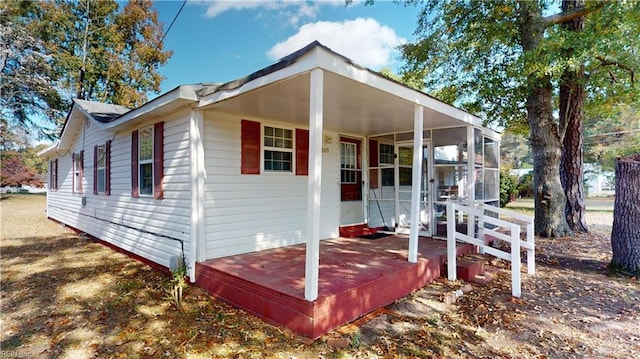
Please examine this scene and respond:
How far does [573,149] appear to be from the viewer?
8094 mm

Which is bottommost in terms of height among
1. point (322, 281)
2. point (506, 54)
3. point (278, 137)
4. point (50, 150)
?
point (322, 281)

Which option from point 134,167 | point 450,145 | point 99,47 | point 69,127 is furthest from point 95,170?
point 99,47

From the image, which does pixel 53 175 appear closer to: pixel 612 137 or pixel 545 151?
pixel 545 151

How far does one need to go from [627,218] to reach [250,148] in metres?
5.99

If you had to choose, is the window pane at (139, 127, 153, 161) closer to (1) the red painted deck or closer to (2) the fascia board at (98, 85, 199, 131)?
(2) the fascia board at (98, 85, 199, 131)

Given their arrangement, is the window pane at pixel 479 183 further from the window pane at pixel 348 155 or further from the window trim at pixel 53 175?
the window trim at pixel 53 175

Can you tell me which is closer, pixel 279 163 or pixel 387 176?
pixel 279 163

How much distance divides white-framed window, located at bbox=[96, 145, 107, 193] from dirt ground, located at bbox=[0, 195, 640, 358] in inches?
102

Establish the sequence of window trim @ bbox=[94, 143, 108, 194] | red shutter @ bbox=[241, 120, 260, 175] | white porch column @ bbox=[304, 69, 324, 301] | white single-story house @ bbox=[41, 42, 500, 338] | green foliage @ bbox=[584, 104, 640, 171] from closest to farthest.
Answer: white porch column @ bbox=[304, 69, 324, 301], white single-story house @ bbox=[41, 42, 500, 338], red shutter @ bbox=[241, 120, 260, 175], window trim @ bbox=[94, 143, 108, 194], green foliage @ bbox=[584, 104, 640, 171]

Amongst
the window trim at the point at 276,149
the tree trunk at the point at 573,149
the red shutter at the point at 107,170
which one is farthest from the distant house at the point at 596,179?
the red shutter at the point at 107,170

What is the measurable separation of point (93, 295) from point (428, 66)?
389 inches

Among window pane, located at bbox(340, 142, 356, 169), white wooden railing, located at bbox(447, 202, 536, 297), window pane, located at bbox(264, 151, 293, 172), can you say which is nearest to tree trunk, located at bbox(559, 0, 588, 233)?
white wooden railing, located at bbox(447, 202, 536, 297)

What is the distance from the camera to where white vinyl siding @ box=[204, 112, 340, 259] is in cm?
464

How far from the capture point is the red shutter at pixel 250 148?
5.05 metres
